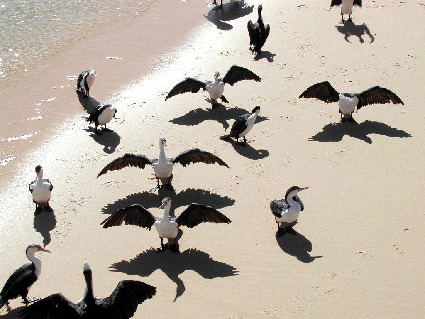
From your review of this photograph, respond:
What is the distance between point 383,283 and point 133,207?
3.86m

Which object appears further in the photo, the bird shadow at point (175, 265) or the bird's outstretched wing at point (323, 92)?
the bird's outstretched wing at point (323, 92)

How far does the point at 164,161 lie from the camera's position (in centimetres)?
1128

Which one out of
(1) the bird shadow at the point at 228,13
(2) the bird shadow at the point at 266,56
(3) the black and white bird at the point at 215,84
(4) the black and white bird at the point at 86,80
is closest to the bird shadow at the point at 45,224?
(3) the black and white bird at the point at 215,84

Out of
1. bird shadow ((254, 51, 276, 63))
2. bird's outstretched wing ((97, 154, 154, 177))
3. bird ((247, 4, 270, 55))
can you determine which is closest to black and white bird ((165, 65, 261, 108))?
bird shadow ((254, 51, 276, 63))

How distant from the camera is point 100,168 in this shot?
1230cm

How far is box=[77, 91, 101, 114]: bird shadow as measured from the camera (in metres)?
14.9

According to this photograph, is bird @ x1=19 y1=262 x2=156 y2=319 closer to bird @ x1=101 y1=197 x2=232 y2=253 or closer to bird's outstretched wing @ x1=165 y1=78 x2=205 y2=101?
bird @ x1=101 y1=197 x2=232 y2=253

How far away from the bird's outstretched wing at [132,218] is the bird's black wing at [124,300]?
71.4 inches

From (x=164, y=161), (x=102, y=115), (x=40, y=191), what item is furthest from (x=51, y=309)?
(x=102, y=115)

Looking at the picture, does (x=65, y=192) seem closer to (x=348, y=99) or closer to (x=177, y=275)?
(x=177, y=275)

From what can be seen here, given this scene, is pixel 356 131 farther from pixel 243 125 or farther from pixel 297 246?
pixel 297 246

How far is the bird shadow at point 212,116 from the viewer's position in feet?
46.2

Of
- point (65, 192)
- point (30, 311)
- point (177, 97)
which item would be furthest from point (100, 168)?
point (30, 311)

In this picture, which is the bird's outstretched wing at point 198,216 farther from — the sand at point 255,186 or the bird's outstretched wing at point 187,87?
the bird's outstretched wing at point 187,87
